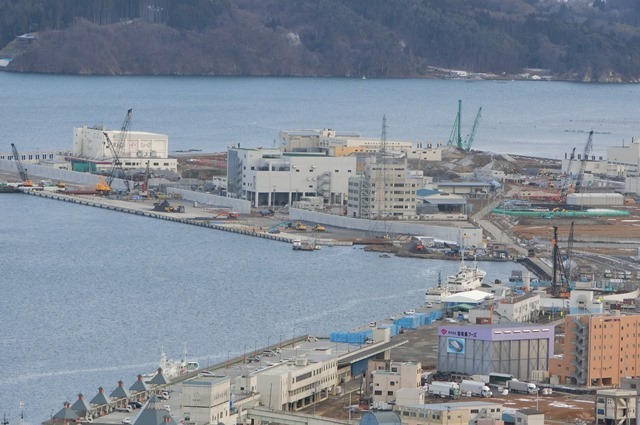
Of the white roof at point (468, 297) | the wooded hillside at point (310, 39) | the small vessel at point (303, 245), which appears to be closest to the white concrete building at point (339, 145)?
the small vessel at point (303, 245)

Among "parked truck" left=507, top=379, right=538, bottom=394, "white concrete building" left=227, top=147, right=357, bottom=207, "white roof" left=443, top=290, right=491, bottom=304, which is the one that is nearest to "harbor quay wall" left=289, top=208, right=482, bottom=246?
"white concrete building" left=227, top=147, right=357, bottom=207

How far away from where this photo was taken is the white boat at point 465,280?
110ft

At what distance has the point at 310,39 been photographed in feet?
404

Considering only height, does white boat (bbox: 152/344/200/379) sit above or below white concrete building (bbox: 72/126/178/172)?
below

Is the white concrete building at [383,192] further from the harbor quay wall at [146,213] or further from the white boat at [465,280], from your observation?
the white boat at [465,280]

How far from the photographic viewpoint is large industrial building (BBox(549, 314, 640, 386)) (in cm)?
2688

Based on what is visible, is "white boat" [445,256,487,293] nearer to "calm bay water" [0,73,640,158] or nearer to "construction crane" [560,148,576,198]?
"construction crane" [560,148,576,198]

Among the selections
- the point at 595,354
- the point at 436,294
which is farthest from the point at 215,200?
the point at 595,354

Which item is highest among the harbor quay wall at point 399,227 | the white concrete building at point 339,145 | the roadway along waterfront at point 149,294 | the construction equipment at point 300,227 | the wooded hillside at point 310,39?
the wooded hillside at point 310,39

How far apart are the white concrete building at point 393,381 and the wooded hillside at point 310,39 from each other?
88.2 m

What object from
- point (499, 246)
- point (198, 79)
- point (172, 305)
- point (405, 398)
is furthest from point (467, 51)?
point (405, 398)

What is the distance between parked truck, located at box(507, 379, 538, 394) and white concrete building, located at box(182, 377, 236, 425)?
4.56m

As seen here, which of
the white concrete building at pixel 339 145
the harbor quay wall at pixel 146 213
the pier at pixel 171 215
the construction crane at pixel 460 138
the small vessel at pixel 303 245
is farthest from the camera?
the construction crane at pixel 460 138

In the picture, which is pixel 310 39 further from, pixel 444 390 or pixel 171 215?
pixel 444 390
